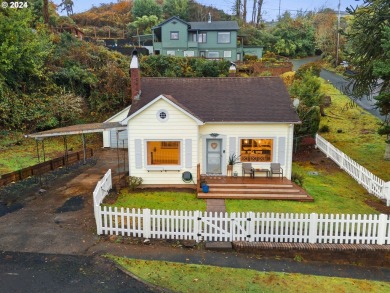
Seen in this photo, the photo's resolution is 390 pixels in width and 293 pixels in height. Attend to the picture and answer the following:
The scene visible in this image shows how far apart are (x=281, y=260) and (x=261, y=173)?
7185 mm

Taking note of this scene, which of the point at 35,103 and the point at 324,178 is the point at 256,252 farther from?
the point at 35,103

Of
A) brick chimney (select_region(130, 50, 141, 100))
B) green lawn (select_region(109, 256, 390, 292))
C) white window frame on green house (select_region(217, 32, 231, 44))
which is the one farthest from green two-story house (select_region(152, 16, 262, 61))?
green lawn (select_region(109, 256, 390, 292))

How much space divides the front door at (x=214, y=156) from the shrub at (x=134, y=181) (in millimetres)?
3544

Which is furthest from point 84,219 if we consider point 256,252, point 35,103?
point 35,103

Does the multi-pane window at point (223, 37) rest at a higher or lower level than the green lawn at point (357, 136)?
higher

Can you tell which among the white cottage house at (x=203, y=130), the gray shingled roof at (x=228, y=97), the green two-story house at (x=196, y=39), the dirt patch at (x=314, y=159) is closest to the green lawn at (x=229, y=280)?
the white cottage house at (x=203, y=130)

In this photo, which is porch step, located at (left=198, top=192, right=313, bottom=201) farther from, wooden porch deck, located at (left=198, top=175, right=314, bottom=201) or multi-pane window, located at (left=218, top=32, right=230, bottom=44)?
multi-pane window, located at (left=218, top=32, right=230, bottom=44)

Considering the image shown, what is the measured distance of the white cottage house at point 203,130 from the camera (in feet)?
51.6

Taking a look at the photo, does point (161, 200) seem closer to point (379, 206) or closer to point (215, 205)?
point (215, 205)

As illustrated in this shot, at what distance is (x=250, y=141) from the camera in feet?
55.7

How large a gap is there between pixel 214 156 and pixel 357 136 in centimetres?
1525

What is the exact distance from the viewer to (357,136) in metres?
26.6

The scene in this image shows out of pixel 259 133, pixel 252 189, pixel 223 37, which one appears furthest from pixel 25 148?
pixel 223 37

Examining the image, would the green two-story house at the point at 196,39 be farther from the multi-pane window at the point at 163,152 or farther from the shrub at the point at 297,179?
the multi-pane window at the point at 163,152
